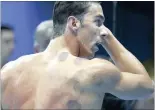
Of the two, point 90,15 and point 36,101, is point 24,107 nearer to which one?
point 36,101

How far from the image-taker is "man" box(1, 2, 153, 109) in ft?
3.89

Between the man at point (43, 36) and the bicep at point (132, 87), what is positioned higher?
the bicep at point (132, 87)

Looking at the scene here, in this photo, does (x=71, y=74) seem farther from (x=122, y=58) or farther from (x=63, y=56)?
(x=122, y=58)

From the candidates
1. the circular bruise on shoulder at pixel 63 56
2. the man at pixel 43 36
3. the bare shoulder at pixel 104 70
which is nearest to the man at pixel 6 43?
the man at pixel 43 36

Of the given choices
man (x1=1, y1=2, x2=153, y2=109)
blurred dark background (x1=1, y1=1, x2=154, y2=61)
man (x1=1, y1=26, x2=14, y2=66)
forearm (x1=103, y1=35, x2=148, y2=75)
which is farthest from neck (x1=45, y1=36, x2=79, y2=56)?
blurred dark background (x1=1, y1=1, x2=154, y2=61)

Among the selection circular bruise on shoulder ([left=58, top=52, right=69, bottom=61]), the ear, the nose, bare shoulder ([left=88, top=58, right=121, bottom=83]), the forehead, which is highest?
the forehead

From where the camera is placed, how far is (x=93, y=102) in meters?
1.19

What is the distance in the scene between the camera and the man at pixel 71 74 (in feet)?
3.89

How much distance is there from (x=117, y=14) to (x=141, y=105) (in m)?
Result: 1.36

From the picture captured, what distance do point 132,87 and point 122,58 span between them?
24 cm

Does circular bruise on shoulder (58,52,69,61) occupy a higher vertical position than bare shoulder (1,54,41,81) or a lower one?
higher

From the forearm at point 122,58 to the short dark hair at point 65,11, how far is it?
24 centimetres

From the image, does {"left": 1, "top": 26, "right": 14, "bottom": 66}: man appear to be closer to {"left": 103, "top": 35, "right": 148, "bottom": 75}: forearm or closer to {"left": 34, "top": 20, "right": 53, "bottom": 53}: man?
{"left": 34, "top": 20, "right": 53, "bottom": 53}: man

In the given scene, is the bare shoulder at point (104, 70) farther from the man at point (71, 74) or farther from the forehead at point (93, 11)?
the forehead at point (93, 11)
